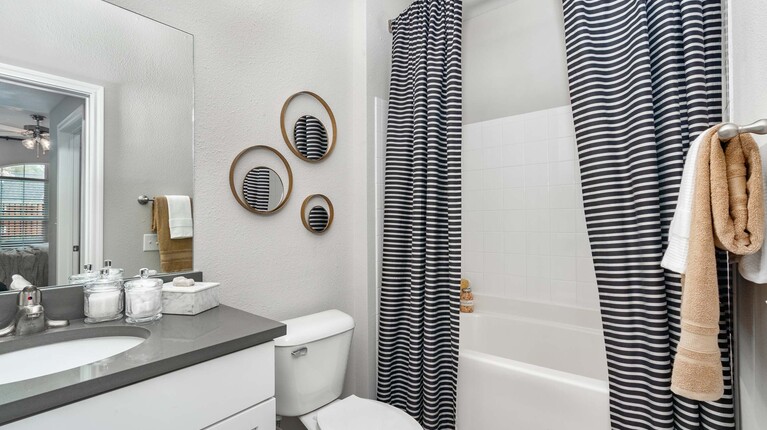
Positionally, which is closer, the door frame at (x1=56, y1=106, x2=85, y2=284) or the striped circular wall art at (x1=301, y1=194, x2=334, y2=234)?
the door frame at (x1=56, y1=106, x2=85, y2=284)

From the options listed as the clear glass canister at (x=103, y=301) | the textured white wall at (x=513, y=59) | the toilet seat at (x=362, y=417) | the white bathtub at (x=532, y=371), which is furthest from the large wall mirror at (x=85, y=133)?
the textured white wall at (x=513, y=59)

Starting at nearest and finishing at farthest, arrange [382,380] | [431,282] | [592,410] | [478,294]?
[592,410] → [431,282] → [382,380] → [478,294]

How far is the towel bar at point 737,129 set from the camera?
63 cm

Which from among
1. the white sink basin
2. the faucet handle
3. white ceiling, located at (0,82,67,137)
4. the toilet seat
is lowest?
the toilet seat

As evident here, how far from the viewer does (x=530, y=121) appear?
2.29 metres

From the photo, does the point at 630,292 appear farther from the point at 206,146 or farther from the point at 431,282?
the point at 206,146

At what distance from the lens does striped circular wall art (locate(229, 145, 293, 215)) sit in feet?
5.04

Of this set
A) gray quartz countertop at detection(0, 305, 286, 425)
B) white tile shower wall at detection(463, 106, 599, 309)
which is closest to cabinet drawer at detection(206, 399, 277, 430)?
gray quartz countertop at detection(0, 305, 286, 425)

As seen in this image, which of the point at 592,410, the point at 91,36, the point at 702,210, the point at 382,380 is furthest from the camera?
the point at 382,380

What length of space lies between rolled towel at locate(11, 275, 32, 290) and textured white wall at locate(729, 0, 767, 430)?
1845 mm

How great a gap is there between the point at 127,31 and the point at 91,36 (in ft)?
0.37

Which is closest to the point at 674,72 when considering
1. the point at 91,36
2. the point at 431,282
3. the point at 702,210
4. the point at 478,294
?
the point at 702,210

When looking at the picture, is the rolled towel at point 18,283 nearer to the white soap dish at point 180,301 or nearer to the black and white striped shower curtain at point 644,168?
the white soap dish at point 180,301

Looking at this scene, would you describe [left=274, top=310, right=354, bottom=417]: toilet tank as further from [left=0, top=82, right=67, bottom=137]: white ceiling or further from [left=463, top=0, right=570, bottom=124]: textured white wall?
[left=463, top=0, right=570, bottom=124]: textured white wall
